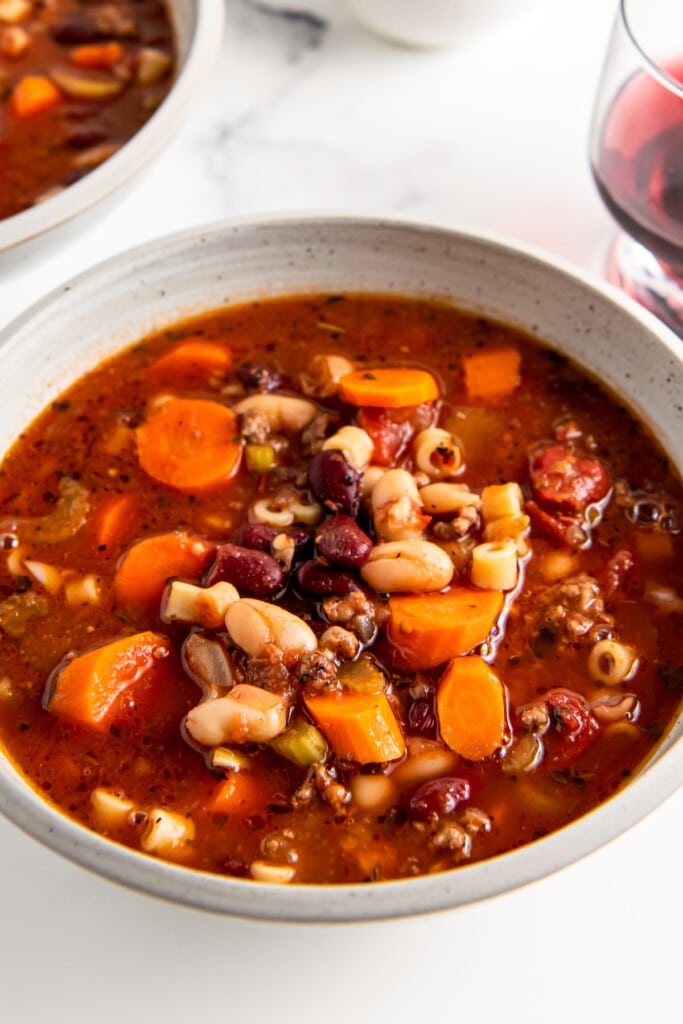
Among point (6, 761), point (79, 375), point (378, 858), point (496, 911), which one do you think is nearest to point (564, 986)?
point (496, 911)

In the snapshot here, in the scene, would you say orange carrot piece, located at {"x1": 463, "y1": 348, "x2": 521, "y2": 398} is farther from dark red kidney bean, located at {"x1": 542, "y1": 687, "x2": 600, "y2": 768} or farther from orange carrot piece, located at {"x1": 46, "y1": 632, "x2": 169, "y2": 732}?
orange carrot piece, located at {"x1": 46, "y1": 632, "x2": 169, "y2": 732}

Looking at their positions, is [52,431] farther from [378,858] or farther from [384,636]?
[378,858]

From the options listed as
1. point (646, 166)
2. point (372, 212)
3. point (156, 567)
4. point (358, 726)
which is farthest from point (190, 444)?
point (646, 166)

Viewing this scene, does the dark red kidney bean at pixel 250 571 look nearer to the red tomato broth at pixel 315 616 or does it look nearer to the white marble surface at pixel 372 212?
the red tomato broth at pixel 315 616

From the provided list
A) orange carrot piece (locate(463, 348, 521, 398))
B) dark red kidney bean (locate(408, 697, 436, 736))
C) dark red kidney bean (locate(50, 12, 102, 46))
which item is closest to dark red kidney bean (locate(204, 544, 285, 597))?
dark red kidney bean (locate(408, 697, 436, 736))

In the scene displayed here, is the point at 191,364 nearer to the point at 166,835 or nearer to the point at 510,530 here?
the point at 510,530

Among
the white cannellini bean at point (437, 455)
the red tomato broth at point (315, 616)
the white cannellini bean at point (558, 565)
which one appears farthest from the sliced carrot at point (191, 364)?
the white cannellini bean at point (558, 565)
